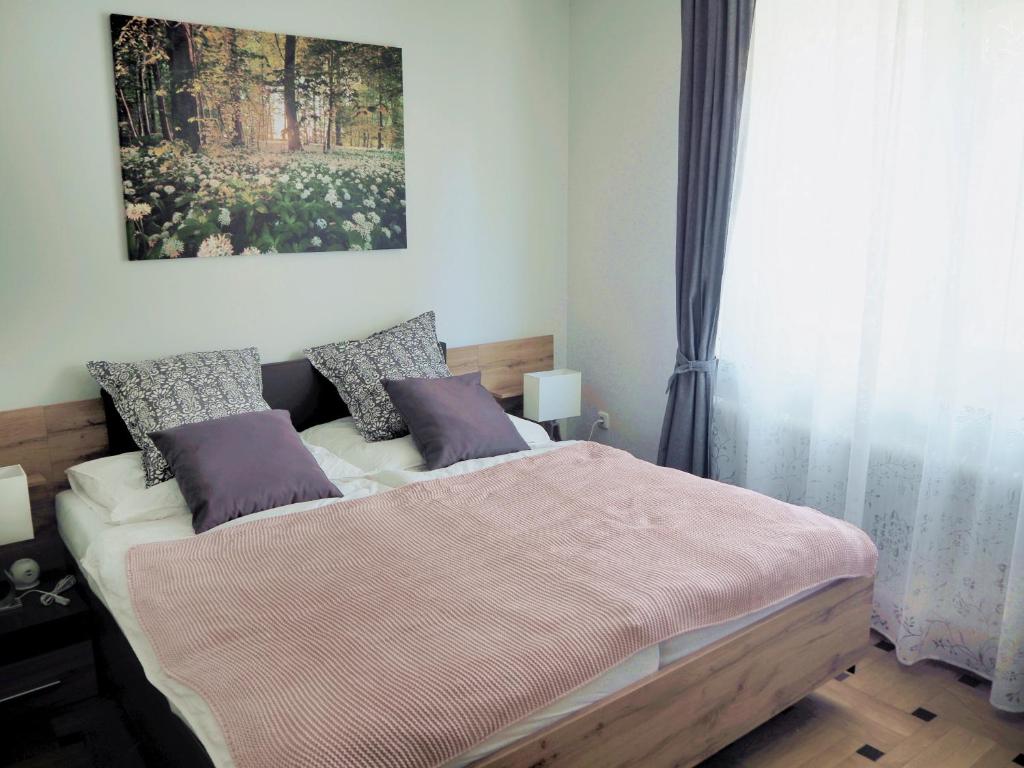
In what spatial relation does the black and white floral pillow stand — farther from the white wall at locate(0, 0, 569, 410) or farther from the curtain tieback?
the curtain tieback

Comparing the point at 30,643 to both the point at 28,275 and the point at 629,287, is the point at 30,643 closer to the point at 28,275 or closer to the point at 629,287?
the point at 28,275

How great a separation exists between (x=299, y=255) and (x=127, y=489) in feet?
3.83

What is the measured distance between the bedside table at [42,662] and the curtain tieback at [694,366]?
2.32 meters

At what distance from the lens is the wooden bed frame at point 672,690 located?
5.86ft

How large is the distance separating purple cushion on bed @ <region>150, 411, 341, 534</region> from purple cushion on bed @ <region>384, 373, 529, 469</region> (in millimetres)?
441

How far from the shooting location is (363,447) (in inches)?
123

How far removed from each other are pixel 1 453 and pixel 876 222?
3020mm

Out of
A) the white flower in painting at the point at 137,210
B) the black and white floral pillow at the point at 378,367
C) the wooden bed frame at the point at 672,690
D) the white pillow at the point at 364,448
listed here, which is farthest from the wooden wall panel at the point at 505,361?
the wooden bed frame at the point at 672,690

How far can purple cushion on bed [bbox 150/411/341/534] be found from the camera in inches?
99.7

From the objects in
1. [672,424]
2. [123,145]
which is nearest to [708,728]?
[672,424]

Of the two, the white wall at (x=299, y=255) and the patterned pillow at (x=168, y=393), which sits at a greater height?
the white wall at (x=299, y=255)

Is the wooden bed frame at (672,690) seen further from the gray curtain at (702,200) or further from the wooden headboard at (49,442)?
the gray curtain at (702,200)

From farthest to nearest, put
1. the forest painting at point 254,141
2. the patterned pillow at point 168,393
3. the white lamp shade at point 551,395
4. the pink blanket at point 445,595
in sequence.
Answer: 1. the white lamp shade at point 551,395
2. the forest painting at point 254,141
3. the patterned pillow at point 168,393
4. the pink blanket at point 445,595

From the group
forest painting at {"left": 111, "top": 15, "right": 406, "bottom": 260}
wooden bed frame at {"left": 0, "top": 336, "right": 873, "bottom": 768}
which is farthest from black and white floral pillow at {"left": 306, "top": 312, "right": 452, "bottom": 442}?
wooden bed frame at {"left": 0, "top": 336, "right": 873, "bottom": 768}
